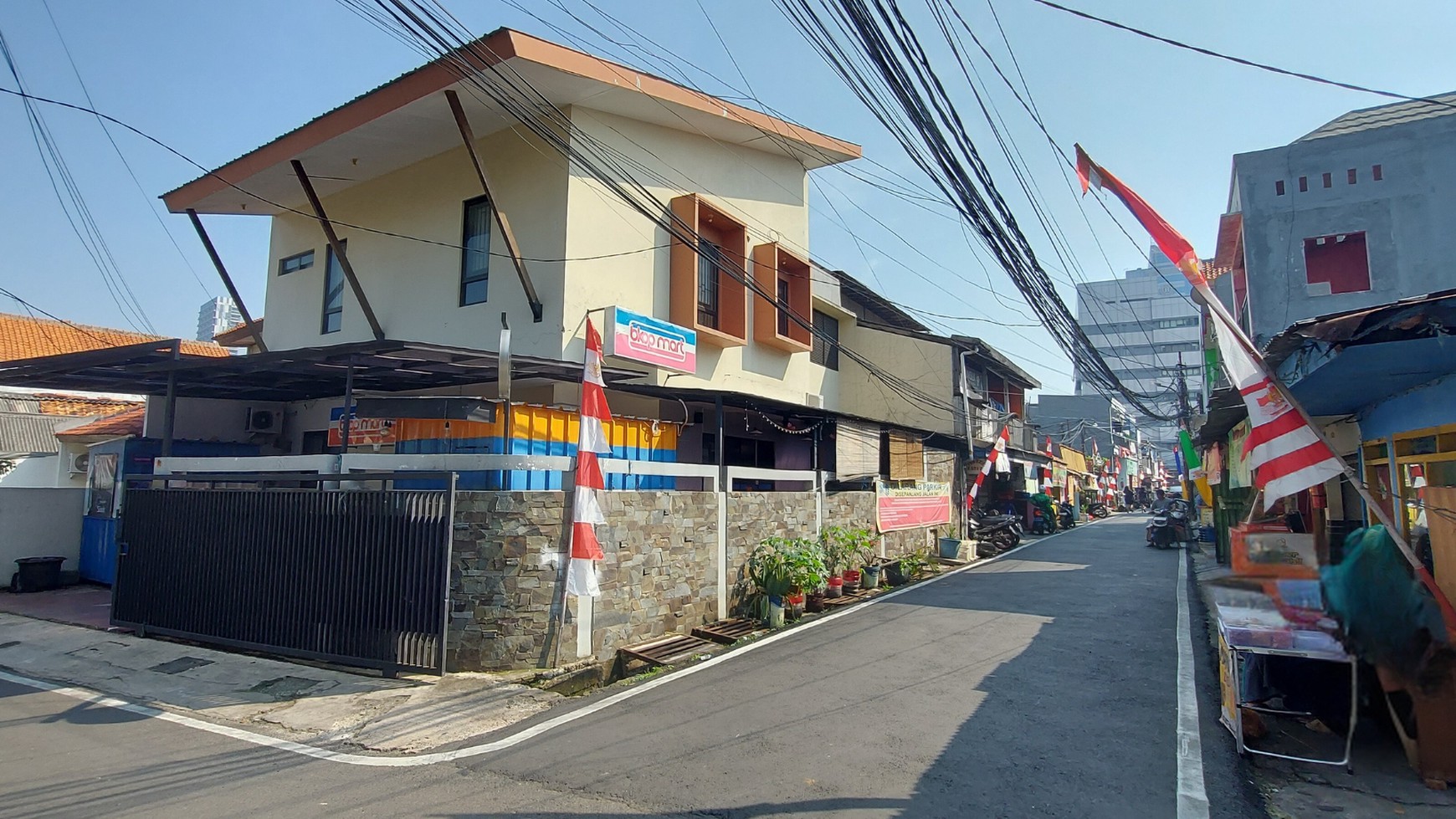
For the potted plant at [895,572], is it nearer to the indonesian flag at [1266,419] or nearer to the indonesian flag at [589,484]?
the indonesian flag at [589,484]

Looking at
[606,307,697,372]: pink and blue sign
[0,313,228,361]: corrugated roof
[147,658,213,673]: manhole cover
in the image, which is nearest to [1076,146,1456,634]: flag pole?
[606,307,697,372]: pink and blue sign

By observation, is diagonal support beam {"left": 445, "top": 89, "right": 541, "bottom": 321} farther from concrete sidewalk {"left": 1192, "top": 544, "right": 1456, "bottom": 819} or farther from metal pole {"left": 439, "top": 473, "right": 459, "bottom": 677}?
concrete sidewalk {"left": 1192, "top": 544, "right": 1456, "bottom": 819}

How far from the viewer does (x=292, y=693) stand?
709 cm

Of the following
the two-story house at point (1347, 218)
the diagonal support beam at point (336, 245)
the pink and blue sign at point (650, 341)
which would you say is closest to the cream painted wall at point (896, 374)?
the pink and blue sign at point (650, 341)

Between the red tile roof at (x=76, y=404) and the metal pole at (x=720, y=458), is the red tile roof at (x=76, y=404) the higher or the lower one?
the higher one

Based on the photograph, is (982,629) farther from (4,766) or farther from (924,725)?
(4,766)

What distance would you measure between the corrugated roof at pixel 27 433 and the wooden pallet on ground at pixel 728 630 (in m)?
20.3

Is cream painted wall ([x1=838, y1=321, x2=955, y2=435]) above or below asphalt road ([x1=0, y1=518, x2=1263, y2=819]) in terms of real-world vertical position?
above

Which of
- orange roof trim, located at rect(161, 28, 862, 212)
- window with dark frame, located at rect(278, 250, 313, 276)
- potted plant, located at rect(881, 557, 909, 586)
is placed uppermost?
orange roof trim, located at rect(161, 28, 862, 212)

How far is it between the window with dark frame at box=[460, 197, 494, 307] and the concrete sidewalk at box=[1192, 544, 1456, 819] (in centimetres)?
1135

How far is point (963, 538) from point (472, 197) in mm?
15674

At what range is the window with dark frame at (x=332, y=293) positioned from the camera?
14297 mm

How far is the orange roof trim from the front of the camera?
32.3 ft

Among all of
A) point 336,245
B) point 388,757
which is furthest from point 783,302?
point 388,757
